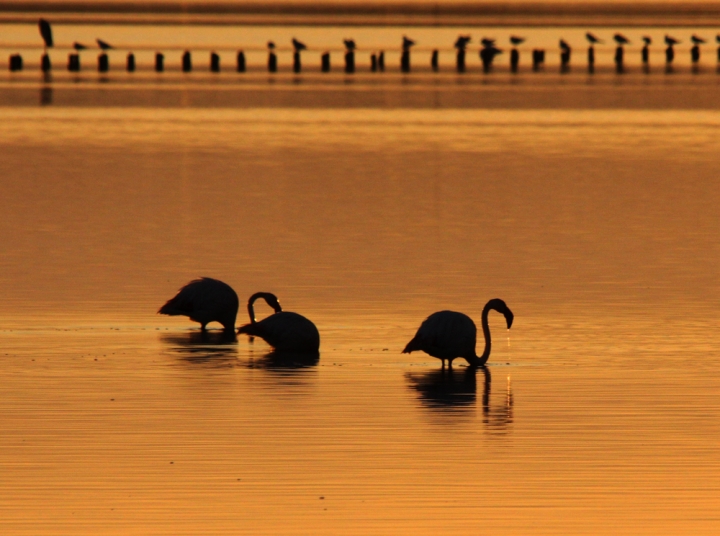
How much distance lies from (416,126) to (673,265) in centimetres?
3912

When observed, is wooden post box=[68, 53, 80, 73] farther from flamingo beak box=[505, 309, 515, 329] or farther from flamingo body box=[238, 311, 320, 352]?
flamingo beak box=[505, 309, 515, 329]

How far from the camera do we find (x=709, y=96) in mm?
90312

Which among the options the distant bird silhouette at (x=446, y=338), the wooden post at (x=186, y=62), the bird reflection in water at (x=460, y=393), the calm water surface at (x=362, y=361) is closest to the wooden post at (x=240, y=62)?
the wooden post at (x=186, y=62)

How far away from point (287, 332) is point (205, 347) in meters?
1.27

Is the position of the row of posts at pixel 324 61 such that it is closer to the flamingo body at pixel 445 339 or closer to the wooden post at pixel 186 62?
the wooden post at pixel 186 62

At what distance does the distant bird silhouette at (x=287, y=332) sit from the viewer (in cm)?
1973

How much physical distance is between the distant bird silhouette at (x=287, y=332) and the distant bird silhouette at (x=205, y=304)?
1331 millimetres

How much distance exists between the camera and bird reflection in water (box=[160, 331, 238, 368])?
64.4 ft

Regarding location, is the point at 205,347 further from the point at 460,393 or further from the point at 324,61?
the point at 324,61

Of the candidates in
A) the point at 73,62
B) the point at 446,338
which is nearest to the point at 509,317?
the point at 446,338

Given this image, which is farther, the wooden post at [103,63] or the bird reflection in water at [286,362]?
the wooden post at [103,63]

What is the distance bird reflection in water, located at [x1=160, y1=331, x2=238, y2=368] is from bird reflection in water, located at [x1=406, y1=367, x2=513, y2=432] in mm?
2189

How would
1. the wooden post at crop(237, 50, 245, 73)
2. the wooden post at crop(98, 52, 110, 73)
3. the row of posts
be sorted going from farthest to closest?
the wooden post at crop(237, 50, 245, 73)
the row of posts
the wooden post at crop(98, 52, 110, 73)

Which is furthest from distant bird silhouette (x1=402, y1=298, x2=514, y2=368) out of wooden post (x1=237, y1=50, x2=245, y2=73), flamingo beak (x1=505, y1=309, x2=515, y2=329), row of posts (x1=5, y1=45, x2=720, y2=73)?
wooden post (x1=237, y1=50, x2=245, y2=73)
